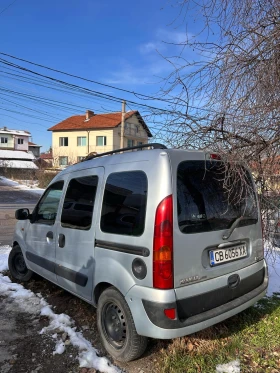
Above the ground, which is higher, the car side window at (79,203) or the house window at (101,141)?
the house window at (101,141)

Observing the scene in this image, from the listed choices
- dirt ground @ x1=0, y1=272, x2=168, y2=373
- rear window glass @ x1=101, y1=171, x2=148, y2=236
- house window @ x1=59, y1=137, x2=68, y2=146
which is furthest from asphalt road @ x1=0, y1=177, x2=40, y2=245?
house window @ x1=59, y1=137, x2=68, y2=146

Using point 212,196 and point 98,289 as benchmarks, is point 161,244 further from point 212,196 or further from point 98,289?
point 98,289

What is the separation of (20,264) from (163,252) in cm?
347

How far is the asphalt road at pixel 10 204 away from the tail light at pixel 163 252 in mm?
6555

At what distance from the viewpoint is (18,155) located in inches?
2077

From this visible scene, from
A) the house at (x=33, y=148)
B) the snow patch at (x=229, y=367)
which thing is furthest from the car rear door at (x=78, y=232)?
the house at (x=33, y=148)

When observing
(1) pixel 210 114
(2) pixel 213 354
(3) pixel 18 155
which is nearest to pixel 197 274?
(2) pixel 213 354

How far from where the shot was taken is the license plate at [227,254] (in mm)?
2717

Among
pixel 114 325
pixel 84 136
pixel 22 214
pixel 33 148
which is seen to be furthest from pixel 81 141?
pixel 114 325

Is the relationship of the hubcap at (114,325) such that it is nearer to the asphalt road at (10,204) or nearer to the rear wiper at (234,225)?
the rear wiper at (234,225)

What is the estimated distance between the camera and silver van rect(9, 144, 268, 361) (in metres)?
2.46

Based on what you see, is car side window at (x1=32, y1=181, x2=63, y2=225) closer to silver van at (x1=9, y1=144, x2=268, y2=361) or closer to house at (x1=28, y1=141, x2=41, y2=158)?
silver van at (x1=9, y1=144, x2=268, y2=361)

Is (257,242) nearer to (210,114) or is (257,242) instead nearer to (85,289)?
(210,114)

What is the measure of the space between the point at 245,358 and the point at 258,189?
1777 mm
